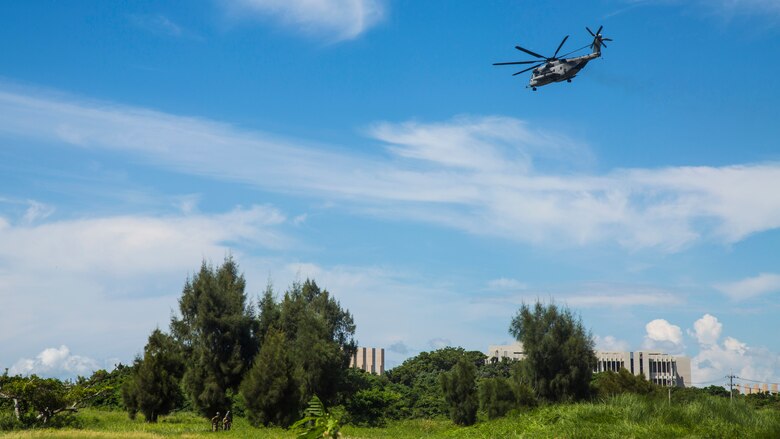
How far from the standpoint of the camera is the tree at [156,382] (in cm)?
4350

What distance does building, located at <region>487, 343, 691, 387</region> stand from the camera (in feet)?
429

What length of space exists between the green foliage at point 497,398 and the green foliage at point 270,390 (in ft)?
44.3

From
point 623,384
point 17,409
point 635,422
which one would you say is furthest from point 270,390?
point 623,384

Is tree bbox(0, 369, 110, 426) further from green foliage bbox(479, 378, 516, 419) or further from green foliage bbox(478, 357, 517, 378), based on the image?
green foliage bbox(478, 357, 517, 378)

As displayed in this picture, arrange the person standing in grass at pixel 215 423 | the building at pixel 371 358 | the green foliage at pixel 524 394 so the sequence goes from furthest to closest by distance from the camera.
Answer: the building at pixel 371 358 → the green foliage at pixel 524 394 → the person standing in grass at pixel 215 423

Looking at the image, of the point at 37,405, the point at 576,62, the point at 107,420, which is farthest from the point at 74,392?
the point at 576,62

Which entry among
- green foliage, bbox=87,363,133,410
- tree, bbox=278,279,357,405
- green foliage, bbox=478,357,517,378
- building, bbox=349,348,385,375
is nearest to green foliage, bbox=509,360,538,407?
tree, bbox=278,279,357,405

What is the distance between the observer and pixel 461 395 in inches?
2073

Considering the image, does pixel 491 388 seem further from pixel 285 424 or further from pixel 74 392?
pixel 74 392

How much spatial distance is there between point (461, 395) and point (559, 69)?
76.7 ft

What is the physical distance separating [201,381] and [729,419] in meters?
29.0

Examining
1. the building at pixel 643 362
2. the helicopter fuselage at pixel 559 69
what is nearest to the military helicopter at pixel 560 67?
the helicopter fuselage at pixel 559 69

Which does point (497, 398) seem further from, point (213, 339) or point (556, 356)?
point (213, 339)

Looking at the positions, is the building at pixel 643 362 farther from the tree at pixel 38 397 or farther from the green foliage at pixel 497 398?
the tree at pixel 38 397
